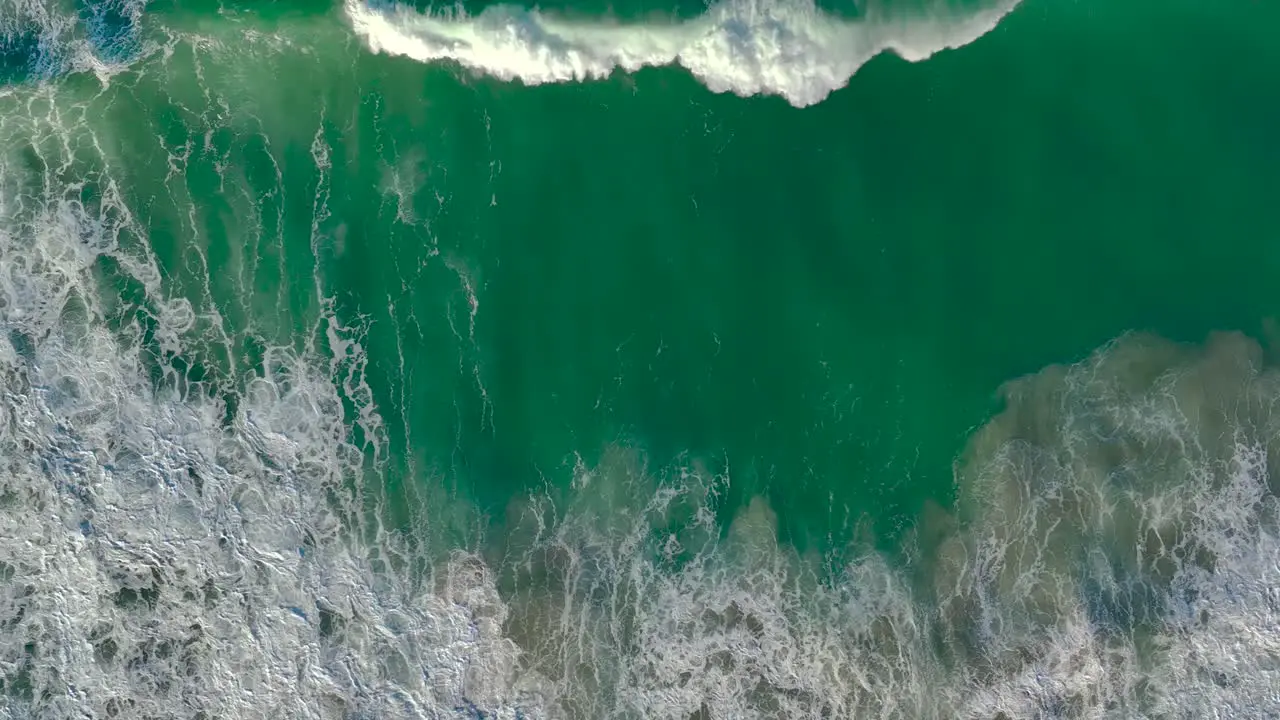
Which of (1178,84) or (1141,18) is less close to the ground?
(1141,18)

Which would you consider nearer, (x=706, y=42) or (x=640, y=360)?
(x=706, y=42)

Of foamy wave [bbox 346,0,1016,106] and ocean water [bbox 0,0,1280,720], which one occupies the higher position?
foamy wave [bbox 346,0,1016,106]

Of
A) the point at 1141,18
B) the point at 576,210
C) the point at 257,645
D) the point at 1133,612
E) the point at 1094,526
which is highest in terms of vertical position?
the point at 1141,18

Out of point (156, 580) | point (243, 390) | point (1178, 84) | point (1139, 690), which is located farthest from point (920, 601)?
point (156, 580)

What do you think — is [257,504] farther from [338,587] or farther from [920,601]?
[920,601]
